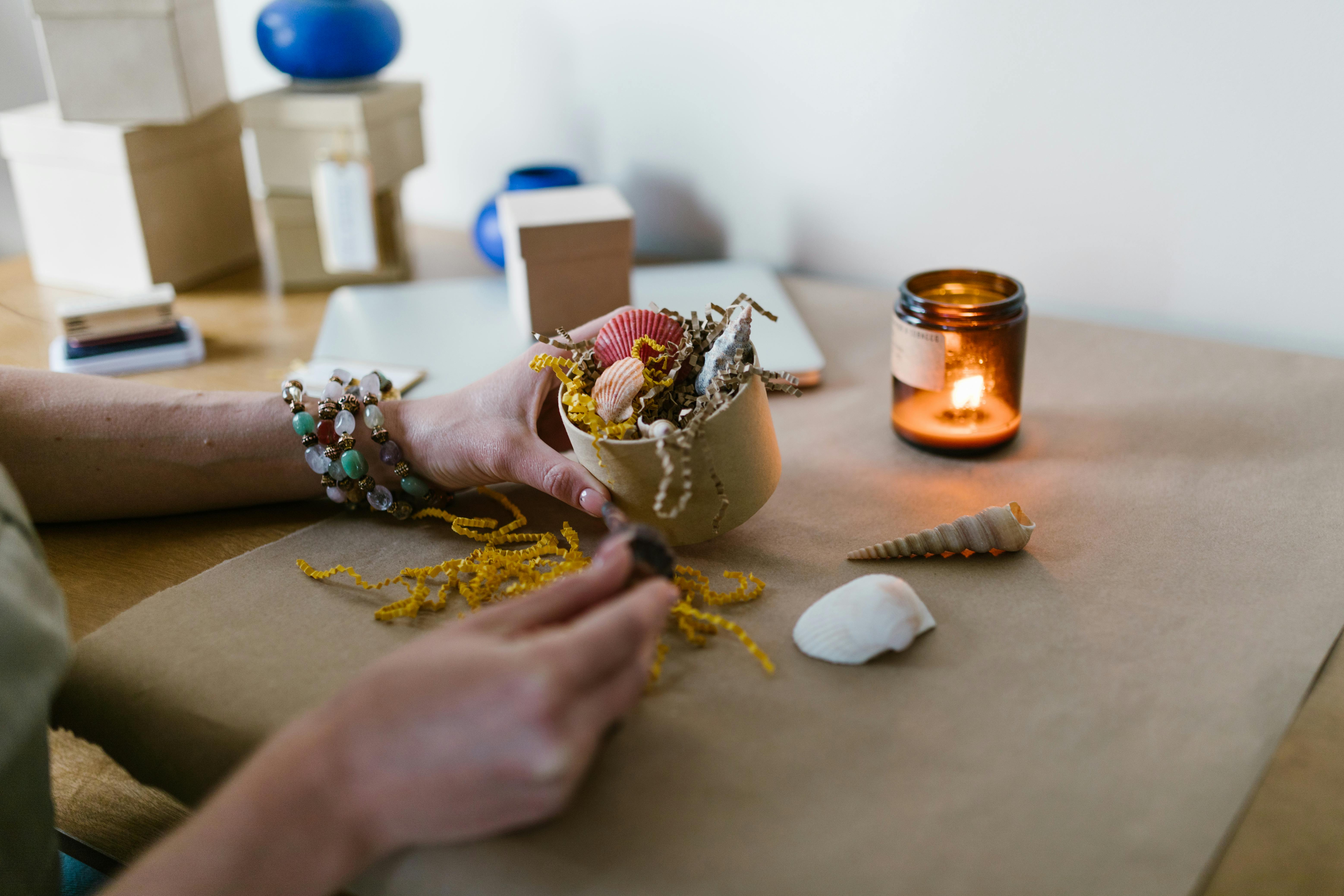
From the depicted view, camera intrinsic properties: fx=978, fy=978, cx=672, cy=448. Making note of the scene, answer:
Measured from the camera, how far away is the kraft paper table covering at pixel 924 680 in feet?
1.42

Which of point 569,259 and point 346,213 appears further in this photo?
point 346,213

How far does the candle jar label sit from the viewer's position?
0.74 metres

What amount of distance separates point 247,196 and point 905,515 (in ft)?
3.41

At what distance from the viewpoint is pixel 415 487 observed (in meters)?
0.72

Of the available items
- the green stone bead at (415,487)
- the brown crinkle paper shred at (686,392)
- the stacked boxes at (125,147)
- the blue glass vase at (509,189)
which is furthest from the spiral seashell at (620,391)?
the stacked boxes at (125,147)

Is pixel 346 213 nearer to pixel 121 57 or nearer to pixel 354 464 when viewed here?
pixel 121 57

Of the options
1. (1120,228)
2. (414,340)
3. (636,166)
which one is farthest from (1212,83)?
(414,340)

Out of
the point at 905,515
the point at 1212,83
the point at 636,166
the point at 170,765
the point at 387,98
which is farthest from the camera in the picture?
the point at 636,166

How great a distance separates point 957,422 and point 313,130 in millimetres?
822

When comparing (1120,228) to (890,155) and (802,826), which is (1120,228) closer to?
(890,155)

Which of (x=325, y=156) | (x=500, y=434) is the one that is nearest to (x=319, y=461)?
(x=500, y=434)

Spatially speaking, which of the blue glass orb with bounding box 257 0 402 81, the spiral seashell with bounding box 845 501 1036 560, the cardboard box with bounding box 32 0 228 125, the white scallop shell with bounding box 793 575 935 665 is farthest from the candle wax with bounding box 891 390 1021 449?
the cardboard box with bounding box 32 0 228 125

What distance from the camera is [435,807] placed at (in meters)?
0.42

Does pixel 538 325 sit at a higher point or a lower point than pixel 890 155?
lower
